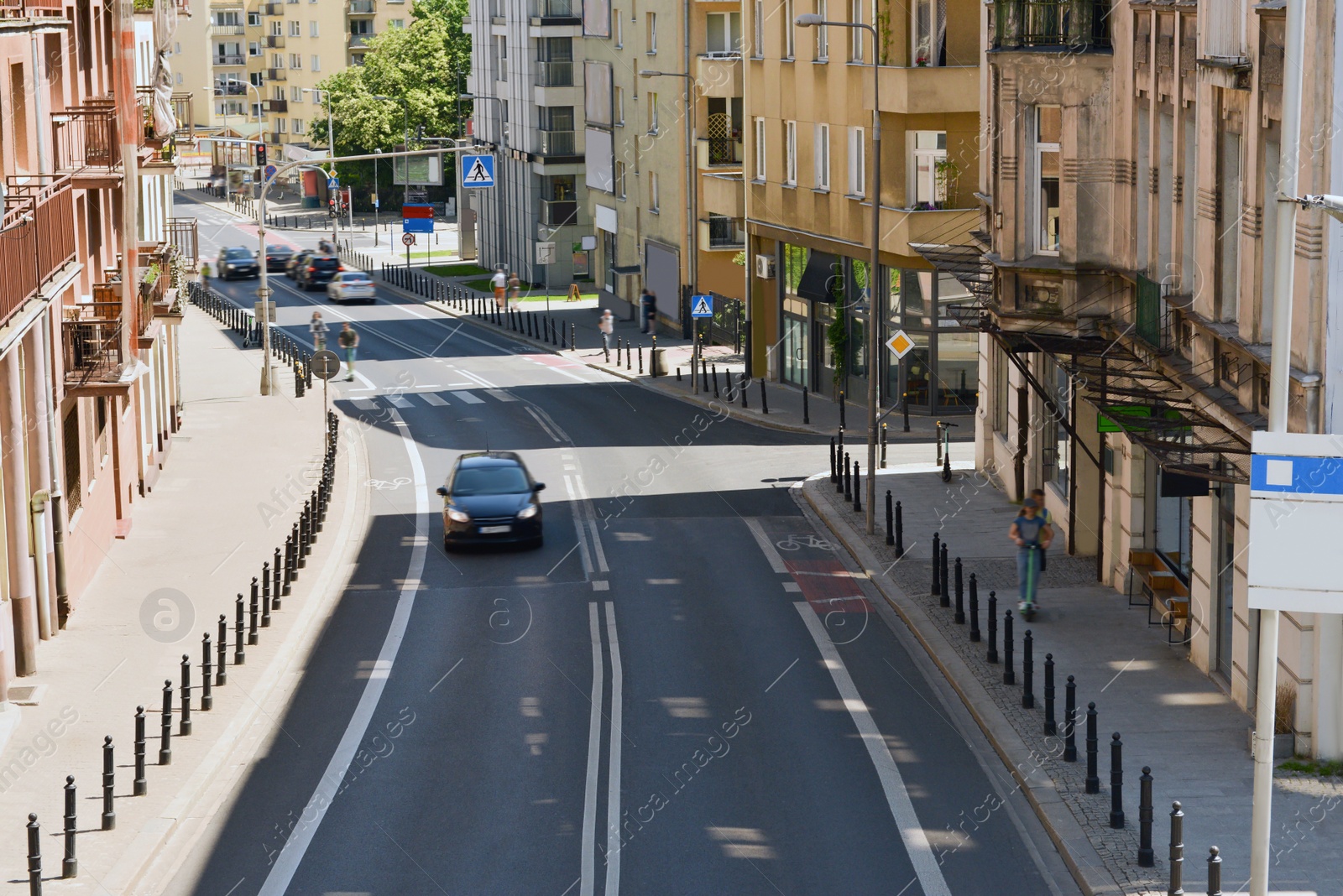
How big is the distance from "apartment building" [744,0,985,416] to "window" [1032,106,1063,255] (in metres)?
10.9

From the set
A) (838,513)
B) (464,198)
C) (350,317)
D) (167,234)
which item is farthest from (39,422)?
(464,198)

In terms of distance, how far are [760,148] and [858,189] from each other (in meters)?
6.86

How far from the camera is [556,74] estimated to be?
81438mm

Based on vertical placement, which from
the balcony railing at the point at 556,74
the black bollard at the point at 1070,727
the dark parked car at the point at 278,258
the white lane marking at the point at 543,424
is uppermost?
the balcony railing at the point at 556,74

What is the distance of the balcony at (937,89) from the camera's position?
138 ft

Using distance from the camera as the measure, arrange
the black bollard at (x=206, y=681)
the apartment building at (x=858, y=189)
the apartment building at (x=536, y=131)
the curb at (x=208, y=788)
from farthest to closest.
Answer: the apartment building at (x=536, y=131), the apartment building at (x=858, y=189), the black bollard at (x=206, y=681), the curb at (x=208, y=788)

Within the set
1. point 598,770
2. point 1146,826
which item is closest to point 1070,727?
point 1146,826

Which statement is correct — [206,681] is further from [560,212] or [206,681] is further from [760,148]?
[560,212]

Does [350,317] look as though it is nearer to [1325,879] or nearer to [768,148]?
[768,148]

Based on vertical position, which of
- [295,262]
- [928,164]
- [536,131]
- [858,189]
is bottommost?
[295,262]

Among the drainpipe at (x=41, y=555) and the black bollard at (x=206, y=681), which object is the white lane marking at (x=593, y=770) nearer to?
the black bollard at (x=206, y=681)

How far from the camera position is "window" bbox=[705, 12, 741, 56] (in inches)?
2361

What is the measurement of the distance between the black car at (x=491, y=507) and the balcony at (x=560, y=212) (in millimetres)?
53030

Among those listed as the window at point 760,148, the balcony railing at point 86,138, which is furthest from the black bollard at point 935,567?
the window at point 760,148
